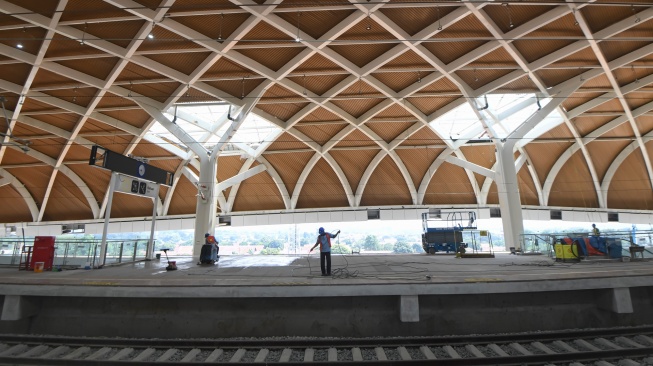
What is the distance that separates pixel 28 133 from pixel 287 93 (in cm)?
2347

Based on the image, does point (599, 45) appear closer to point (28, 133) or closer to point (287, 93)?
point (287, 93)

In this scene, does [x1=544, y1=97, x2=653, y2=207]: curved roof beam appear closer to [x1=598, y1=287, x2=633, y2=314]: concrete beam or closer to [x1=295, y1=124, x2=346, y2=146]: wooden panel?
[x1=598, y1=287, x2=633, y2=314]: concrete beam

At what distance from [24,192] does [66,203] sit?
3.79 m

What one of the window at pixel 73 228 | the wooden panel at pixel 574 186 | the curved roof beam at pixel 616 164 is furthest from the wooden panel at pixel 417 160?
the window at pixel 73 228

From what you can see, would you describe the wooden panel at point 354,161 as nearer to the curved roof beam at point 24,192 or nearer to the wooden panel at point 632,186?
the wooden panel at point 632,186

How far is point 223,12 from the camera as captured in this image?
45.3 ft

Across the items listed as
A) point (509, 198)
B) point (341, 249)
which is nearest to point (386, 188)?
point (341, 249)

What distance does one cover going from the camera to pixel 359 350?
5.95 m

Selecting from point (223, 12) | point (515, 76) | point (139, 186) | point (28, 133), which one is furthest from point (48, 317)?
point (28, 133)

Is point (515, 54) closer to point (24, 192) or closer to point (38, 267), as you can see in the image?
point (38, 267)

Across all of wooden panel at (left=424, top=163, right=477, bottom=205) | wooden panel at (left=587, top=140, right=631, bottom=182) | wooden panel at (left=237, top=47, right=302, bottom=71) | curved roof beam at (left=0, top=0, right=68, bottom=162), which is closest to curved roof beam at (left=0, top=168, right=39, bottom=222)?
curved roof beam at (left=0, top=0, right=68, bottom=162)

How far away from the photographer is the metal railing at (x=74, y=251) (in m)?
12.3

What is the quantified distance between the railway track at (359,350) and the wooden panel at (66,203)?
3421cm

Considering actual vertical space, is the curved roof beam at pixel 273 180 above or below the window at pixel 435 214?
above
